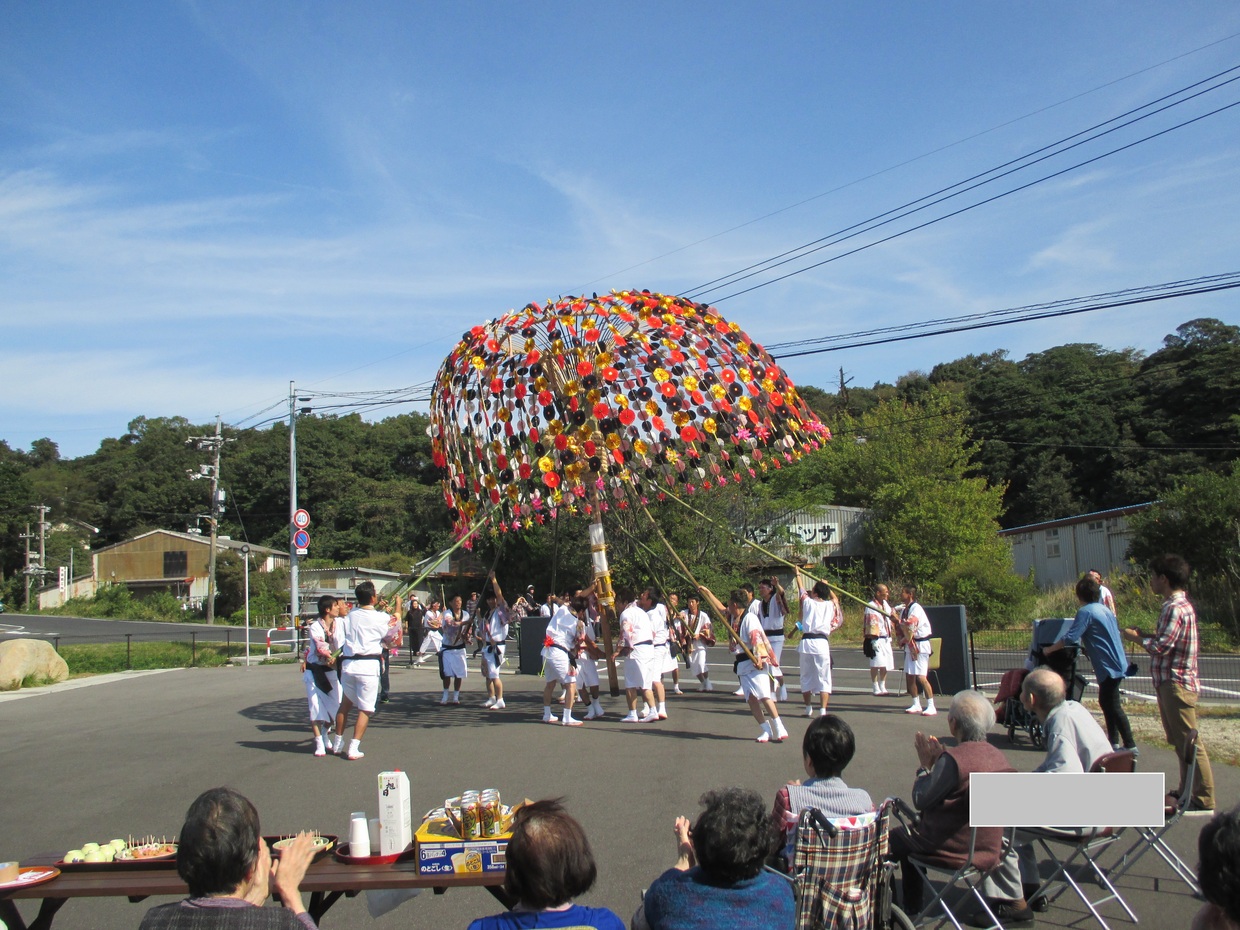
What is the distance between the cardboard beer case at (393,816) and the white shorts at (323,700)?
670 cm

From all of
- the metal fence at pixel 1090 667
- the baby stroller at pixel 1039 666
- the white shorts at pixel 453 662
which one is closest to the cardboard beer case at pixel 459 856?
the baby stroller at pixel 1039 666

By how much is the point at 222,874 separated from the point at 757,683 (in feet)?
26.0

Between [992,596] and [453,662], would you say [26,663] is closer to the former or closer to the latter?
[453,662]

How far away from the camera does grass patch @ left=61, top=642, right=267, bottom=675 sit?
2373cm

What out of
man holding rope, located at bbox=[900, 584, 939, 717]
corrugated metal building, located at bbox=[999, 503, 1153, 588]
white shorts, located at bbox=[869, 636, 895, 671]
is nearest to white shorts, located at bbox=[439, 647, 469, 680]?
white shorts, located at bbox=[869, 636, 895, 671]

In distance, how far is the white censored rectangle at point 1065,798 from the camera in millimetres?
3859

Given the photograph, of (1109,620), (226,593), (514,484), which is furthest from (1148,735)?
(226,593)

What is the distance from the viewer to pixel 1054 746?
213 inches

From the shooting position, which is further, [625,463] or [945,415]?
[945,415]

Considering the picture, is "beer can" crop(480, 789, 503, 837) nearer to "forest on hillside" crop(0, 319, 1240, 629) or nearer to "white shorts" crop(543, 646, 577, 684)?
"white shorts" crop(543, 646, 577, 684)

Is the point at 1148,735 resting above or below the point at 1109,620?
below

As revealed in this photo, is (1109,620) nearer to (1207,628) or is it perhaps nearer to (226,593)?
(1207,628)

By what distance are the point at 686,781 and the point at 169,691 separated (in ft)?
41.1

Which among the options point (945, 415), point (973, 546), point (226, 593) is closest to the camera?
point (973, 546)
